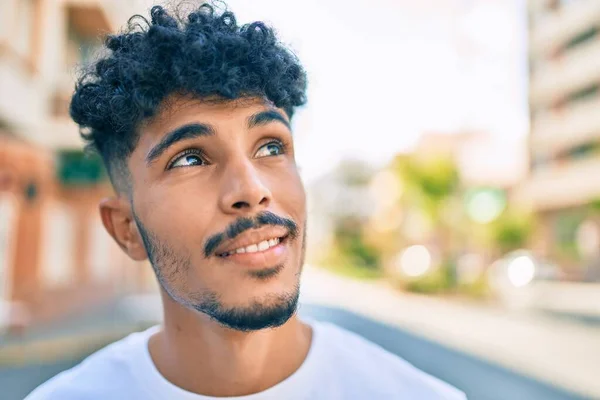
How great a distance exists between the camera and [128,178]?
1.70 m

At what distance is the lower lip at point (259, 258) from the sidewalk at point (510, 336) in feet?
16.3

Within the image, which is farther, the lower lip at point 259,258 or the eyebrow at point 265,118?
the eyebrow at point 265,118

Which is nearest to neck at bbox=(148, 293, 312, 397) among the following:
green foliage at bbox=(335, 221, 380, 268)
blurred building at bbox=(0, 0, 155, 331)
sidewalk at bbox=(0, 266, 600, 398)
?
sidewalk at bbox=(0, 266, 600, 398)

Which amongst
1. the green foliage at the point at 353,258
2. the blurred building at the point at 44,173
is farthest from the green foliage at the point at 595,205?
the blurred building at the point at 44,173

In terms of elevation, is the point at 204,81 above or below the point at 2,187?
below

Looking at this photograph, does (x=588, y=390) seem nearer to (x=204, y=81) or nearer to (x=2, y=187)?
(x=204, y=81)

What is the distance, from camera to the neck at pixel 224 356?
159cm

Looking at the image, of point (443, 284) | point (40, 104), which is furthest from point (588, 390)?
point (443, 284)

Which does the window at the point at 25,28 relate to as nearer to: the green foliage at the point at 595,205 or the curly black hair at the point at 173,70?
the curly black hair at the point at 173,70

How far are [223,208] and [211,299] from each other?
0.22m

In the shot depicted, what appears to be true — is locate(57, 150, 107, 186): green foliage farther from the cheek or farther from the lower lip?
the lower lip

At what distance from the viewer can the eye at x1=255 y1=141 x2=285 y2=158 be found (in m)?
1.61

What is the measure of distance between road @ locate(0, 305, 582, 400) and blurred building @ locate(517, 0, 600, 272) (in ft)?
67.1

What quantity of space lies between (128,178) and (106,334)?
33.0 feet
